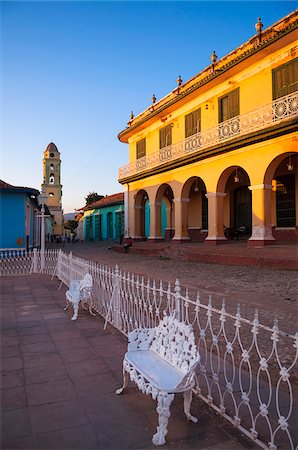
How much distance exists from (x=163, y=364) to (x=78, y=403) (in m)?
0.79

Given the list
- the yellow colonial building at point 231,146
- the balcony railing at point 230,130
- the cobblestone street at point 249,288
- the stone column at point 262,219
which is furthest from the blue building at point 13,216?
the stone column at point 262,219

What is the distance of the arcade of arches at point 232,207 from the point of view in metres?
13.8

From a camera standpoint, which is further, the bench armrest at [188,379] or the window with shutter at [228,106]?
the window with shutter at [228,106]

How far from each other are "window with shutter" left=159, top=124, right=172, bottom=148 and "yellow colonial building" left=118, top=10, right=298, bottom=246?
0.06 metres

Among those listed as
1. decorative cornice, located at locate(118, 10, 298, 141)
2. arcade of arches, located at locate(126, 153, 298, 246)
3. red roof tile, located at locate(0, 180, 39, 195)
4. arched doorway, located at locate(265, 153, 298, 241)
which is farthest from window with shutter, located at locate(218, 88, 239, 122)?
red roof tile, located at locate(0, 180, 39, 195)

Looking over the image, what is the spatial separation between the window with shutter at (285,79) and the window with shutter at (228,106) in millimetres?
2129

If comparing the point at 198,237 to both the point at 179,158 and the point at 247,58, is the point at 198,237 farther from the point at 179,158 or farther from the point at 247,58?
the point at 247,58

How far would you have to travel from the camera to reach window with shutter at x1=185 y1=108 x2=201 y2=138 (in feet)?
60.0

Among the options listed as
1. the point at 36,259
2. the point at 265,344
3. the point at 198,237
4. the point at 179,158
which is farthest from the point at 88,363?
the point at 198,237

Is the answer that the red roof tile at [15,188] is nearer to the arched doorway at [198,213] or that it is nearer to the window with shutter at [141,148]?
the window with shutter at [141,148]

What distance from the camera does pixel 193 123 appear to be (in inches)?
736

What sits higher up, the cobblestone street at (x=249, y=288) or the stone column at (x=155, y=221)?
the stone column at (x=155, y=221)

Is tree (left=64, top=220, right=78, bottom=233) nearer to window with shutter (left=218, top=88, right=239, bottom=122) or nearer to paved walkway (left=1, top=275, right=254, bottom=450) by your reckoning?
window with shutter (left=218, top=88, right=239, bottom=122)

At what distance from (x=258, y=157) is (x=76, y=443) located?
42.7 feet
